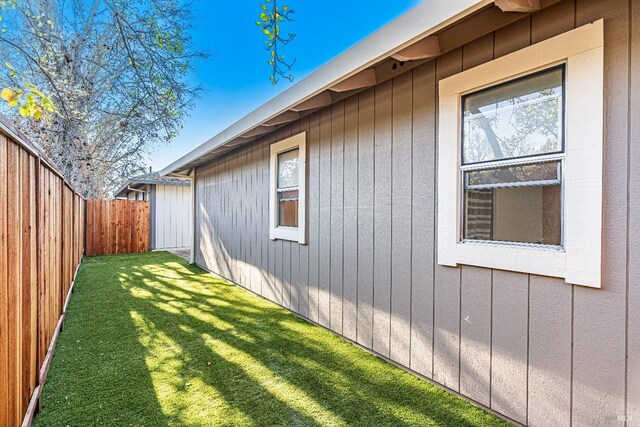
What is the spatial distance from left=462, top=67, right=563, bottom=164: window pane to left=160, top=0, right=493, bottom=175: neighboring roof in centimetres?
59

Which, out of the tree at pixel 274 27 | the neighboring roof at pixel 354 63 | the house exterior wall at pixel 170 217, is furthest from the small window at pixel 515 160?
the house exterior wall at pixel 170 217

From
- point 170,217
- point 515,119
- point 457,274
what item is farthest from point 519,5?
point 170,217

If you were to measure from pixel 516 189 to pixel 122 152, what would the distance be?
556 inches

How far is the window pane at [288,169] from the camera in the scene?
4.57 metres

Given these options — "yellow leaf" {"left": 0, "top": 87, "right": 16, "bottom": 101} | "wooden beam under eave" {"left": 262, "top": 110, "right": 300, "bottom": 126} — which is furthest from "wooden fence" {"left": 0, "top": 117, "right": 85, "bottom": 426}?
"wooden beam under eave" {"left": 262, "top": 110, "right": 300, "bottom": 126}

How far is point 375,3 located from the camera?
11.8 ft

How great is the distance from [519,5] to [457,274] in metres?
1.79

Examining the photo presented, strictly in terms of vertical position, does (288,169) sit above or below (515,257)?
above

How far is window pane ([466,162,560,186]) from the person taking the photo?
199cm

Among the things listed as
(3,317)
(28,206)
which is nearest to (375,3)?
(28,206)

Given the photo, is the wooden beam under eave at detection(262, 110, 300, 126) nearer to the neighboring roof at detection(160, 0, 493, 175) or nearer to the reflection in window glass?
the neighboring roof at detection(160, 0, 493, 175)

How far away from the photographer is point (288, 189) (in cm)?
468

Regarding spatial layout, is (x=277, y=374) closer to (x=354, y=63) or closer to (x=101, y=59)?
(x=354, y=63)

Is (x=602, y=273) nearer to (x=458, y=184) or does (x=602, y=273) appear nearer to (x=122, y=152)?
(x=458, y=184)
